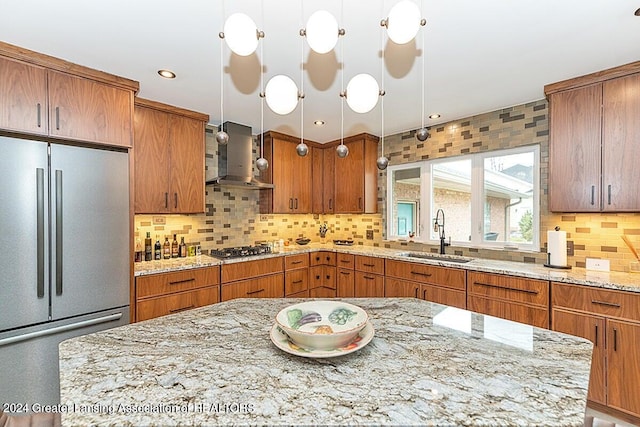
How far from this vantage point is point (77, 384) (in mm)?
882

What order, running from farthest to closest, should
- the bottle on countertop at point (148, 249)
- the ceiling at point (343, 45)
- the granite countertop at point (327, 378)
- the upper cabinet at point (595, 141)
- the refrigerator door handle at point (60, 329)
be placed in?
the bottle on countertop at point (148, 249) → the upper cabinet at point (595, 141) → the refrigerator door handle at point (60, 329) → the ceiling at point (343, 45) → the granite countertop at point (327, 378)

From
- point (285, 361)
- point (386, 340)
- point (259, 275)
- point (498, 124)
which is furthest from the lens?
point (259, 275)

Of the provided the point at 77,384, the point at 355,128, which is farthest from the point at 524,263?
the point at 77,384

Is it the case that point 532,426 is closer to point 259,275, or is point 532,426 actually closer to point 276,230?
point 259,275

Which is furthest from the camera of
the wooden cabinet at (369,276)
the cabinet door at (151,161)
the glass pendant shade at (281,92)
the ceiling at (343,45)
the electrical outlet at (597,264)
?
the wooden cabinet at (369,276)

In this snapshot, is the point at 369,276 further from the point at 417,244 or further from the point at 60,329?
the point at 60,329

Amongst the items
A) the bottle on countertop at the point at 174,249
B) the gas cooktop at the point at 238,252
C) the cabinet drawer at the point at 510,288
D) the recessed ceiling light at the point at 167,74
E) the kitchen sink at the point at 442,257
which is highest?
A: the recessed ceiling light at the point at 167,74

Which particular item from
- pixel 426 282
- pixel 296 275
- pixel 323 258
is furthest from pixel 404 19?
pixel 323 258

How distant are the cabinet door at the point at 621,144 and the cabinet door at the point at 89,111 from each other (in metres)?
3.63

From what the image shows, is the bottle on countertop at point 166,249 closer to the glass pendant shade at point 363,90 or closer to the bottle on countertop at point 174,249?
the bottle on countertop at point 174,249

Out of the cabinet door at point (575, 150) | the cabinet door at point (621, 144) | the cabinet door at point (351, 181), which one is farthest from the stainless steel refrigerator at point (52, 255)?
the cabinet door at point (621, 144)

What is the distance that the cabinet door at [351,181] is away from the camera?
4.05 m

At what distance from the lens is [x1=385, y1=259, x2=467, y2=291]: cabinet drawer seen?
2.80 metres

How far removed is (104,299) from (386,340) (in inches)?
81.7
